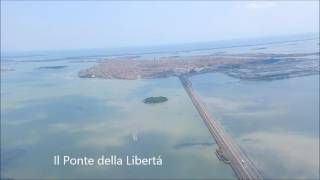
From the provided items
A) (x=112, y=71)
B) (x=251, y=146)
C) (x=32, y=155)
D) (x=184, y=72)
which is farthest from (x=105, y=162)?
(x=112, y=71)

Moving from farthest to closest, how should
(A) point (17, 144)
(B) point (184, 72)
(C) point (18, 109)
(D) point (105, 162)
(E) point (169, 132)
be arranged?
(B) point (184, 72), (C) point (18, 109), (E) point (169, 132), (A) point (17, 144), (D) point (105, 162)

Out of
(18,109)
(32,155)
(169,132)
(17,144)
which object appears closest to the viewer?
(32,155)

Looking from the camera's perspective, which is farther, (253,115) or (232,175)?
(253,115)

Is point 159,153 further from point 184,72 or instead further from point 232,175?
point 184,72
